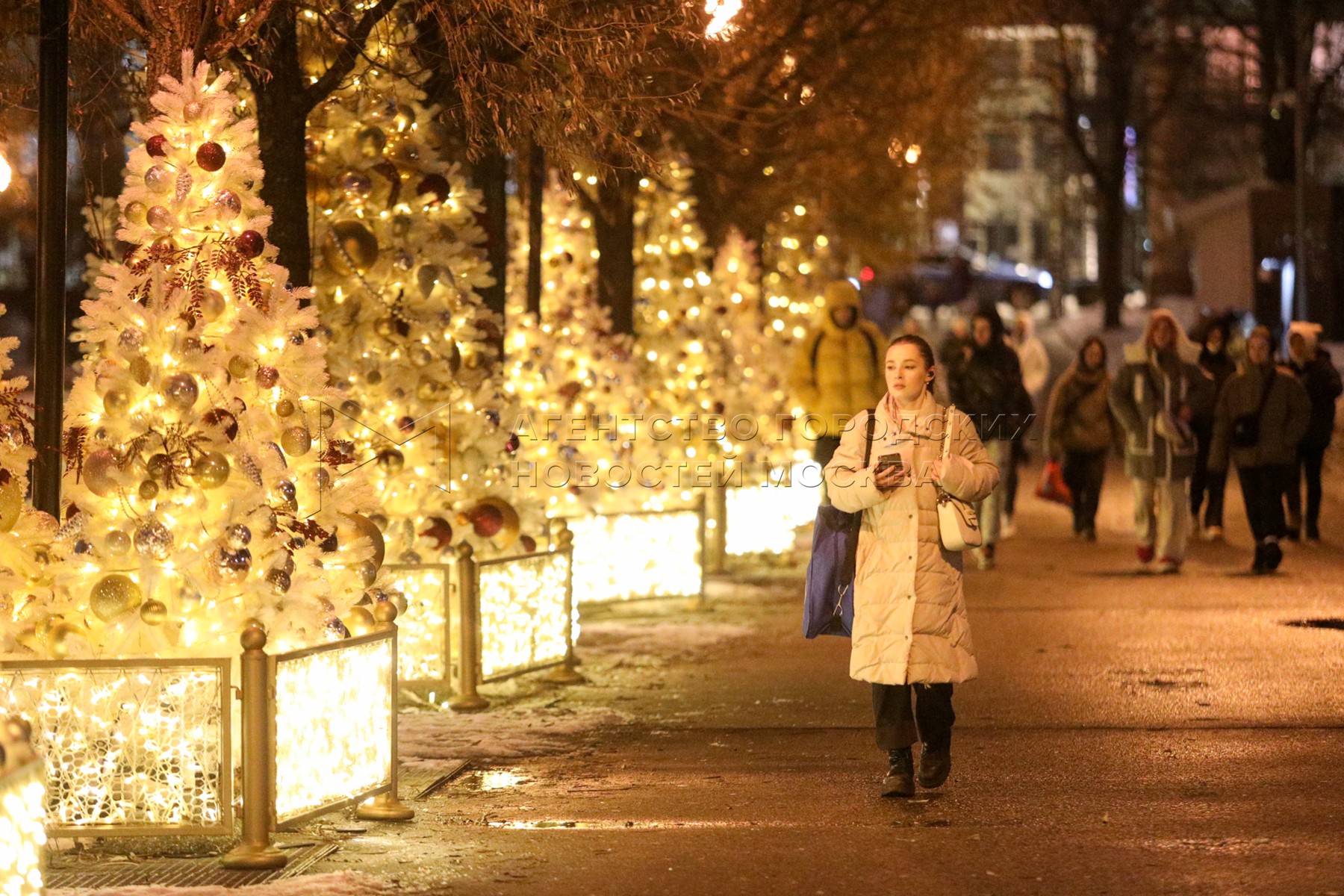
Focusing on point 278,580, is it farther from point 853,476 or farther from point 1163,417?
point 1163,417

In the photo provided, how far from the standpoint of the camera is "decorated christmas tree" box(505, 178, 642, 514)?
13.4 metres

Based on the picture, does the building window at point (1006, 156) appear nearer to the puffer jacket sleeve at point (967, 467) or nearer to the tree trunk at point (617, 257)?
the tree trunk at point (617, 257)

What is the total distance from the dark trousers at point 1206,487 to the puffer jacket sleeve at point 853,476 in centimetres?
1020

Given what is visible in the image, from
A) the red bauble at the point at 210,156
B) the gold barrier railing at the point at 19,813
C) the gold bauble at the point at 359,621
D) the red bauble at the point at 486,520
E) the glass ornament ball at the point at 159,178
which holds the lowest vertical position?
the gold barrier railing at the point at 19,813

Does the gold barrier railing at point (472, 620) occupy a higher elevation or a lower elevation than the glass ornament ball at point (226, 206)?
lower

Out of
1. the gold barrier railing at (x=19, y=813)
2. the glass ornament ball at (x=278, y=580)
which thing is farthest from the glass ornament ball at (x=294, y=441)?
the gold barrier railing at (x=19, y=813)

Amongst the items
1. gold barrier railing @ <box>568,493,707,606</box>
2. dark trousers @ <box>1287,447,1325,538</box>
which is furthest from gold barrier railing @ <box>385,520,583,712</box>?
dark trousers @ <box>1287,447,1325,538</box>

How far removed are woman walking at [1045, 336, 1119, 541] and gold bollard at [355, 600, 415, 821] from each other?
10.5 metres

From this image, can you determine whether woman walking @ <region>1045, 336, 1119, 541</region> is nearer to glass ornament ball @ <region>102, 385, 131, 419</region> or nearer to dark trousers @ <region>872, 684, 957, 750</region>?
dark trousers @ <region>872, 684, 957, 750</region>

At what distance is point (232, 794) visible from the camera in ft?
21.9

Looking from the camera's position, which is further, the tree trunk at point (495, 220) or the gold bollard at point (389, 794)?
the tree trunk at point (495, 220)

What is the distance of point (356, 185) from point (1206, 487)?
389 inches

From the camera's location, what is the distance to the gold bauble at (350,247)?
10539 millimetres

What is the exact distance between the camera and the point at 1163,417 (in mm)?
14281
